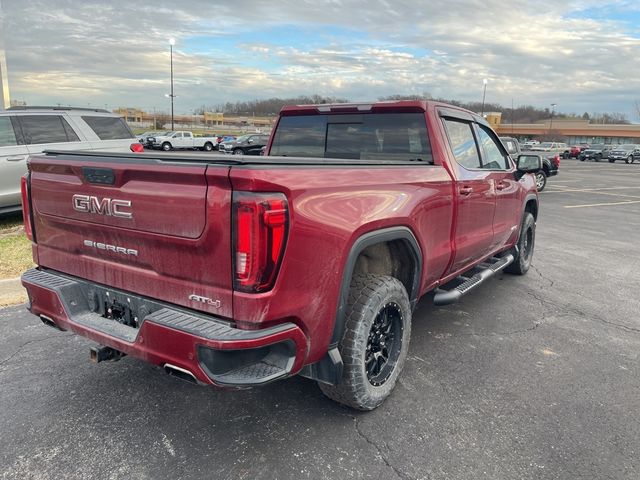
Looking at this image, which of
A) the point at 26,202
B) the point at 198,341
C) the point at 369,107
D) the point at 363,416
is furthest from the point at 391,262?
the point at 26,202

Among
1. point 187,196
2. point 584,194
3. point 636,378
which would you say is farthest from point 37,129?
point 584,194

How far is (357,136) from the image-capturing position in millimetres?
4098

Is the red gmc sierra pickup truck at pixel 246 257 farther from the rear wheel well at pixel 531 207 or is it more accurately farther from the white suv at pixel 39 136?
the white suv at pixel 39 136

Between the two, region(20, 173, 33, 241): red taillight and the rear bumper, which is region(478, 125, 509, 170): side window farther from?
region(20, 173, 33, 241): red taillight

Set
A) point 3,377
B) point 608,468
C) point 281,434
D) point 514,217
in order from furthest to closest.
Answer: point 514,217, point 3,377, point 281,434, point 608,468

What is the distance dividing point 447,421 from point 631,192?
1974cm

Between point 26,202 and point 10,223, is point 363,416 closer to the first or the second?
point 26,202

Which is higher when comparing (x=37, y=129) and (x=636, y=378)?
(x=37, y=129)

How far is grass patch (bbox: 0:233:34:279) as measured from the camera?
5.35 m

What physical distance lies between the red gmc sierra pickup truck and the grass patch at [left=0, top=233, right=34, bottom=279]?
266cm

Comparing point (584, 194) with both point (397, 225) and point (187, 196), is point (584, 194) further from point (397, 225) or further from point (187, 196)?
point (187, 196)

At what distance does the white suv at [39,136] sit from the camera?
7484mm

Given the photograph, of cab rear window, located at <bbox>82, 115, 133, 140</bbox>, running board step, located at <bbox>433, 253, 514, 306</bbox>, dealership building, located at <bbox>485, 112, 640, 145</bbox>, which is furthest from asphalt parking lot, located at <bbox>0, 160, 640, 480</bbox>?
dealership building, located at <bbox>485, 112, 640, 145</bbox>

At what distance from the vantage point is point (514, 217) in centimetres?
540
